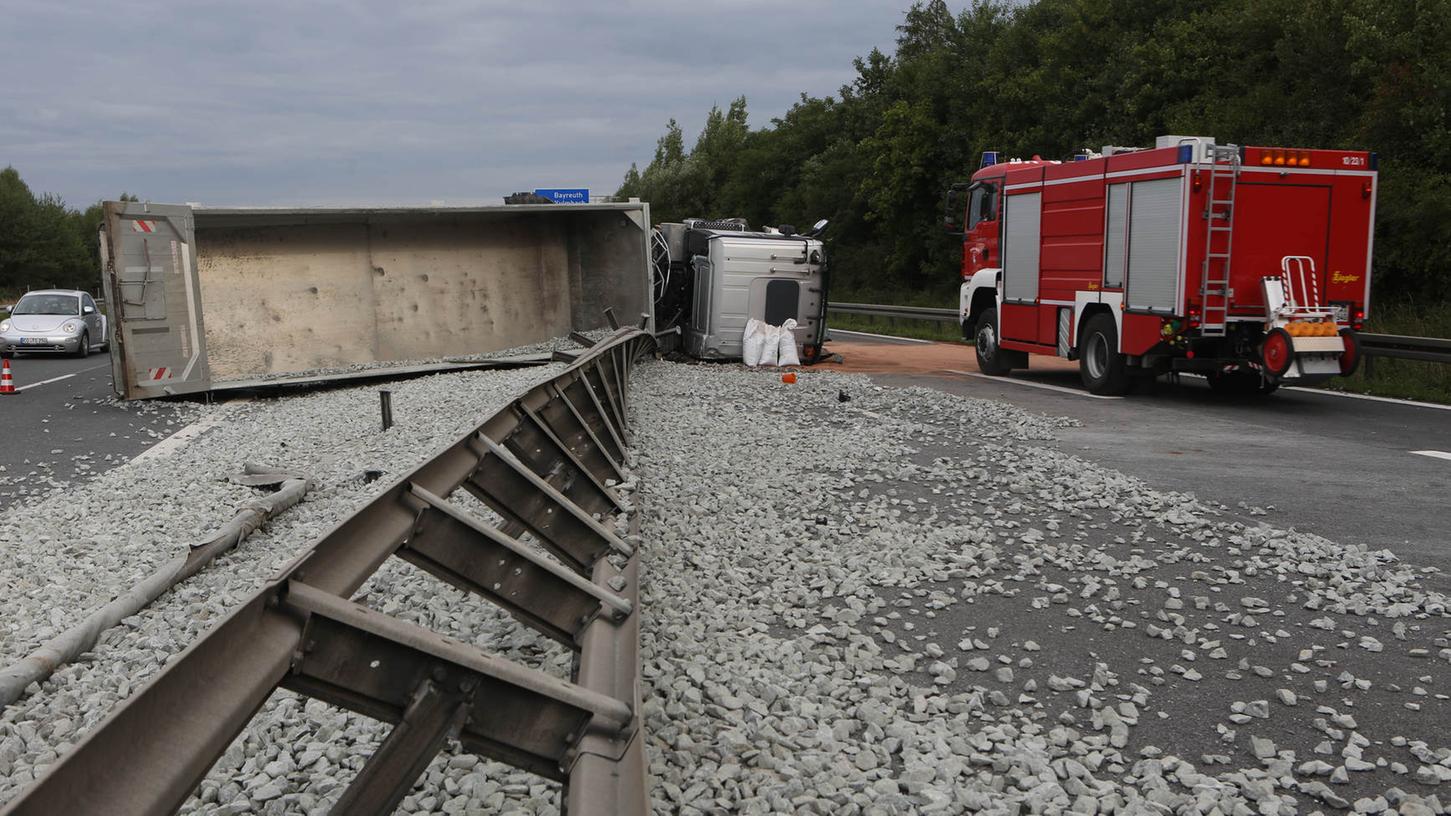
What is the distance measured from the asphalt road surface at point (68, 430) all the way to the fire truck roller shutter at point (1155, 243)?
11244 millimetres

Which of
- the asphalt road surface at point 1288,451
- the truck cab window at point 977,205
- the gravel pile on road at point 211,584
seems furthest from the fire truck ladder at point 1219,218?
the gravel pile on road at point 211,584

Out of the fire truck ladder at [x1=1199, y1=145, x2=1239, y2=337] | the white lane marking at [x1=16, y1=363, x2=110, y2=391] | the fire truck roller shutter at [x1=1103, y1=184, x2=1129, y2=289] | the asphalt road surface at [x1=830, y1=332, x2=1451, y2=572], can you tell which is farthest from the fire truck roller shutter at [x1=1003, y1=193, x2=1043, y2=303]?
the white lane marking at [x1=16, y1=363, x2=110, y2=391]

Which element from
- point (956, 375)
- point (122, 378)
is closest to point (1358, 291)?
point (956, 375)

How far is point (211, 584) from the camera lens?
6.23 metres

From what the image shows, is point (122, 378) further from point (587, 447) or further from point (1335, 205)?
point (1335, 205)

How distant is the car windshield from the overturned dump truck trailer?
11.8 metres

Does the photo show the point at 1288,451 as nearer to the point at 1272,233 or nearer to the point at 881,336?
the point at 1272,233

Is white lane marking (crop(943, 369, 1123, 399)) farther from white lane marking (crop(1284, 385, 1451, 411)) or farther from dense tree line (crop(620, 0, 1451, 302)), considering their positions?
dense tree line (crop(620, 0, 1451, 302))

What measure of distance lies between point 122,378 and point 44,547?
339 inches

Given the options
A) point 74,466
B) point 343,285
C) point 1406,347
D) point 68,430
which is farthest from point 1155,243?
point 68,430

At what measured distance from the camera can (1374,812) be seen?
3.57 metres

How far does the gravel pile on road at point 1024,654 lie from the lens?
3738 mm

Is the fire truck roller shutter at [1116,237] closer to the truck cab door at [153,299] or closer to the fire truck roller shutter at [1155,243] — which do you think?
the fire truck roller shutter at [1155,243]

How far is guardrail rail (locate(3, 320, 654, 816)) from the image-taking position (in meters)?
2.17
